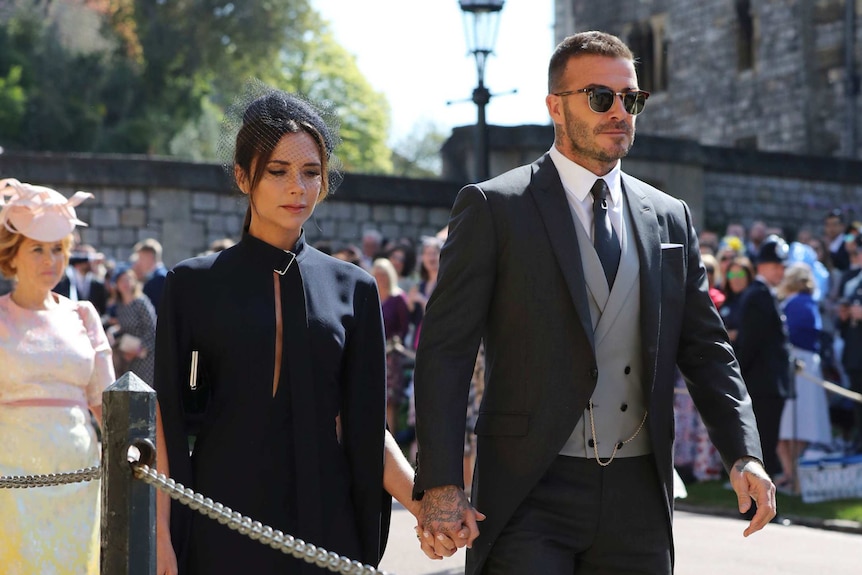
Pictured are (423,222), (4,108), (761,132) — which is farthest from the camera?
(4,108)

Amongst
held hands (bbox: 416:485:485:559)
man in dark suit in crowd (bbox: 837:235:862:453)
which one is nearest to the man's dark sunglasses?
held hands (bbox: 416:485:485:559)

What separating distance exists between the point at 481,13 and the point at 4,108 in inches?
1147

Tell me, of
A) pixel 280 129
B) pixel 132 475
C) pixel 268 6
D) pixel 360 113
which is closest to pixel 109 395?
pixel 132 475

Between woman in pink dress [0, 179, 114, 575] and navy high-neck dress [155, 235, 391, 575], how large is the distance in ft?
6.54

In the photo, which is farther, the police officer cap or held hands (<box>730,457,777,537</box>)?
the police officer cap

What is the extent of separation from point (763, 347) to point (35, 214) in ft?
21.1

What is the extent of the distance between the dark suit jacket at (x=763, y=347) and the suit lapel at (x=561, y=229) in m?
7.15

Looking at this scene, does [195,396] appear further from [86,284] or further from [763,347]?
[86,284]

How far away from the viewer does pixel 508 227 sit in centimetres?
391

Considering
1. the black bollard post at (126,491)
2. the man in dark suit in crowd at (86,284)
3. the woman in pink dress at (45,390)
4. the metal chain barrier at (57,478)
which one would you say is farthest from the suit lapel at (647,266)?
the man in dark suit in crowd at (86,284)

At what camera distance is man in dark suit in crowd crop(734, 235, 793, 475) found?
35.6 ft

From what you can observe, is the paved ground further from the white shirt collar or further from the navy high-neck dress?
the white shirt collar

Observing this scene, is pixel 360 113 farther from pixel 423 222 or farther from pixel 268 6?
pixel 423 222

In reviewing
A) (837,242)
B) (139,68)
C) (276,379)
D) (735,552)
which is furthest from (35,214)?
(139,68)
